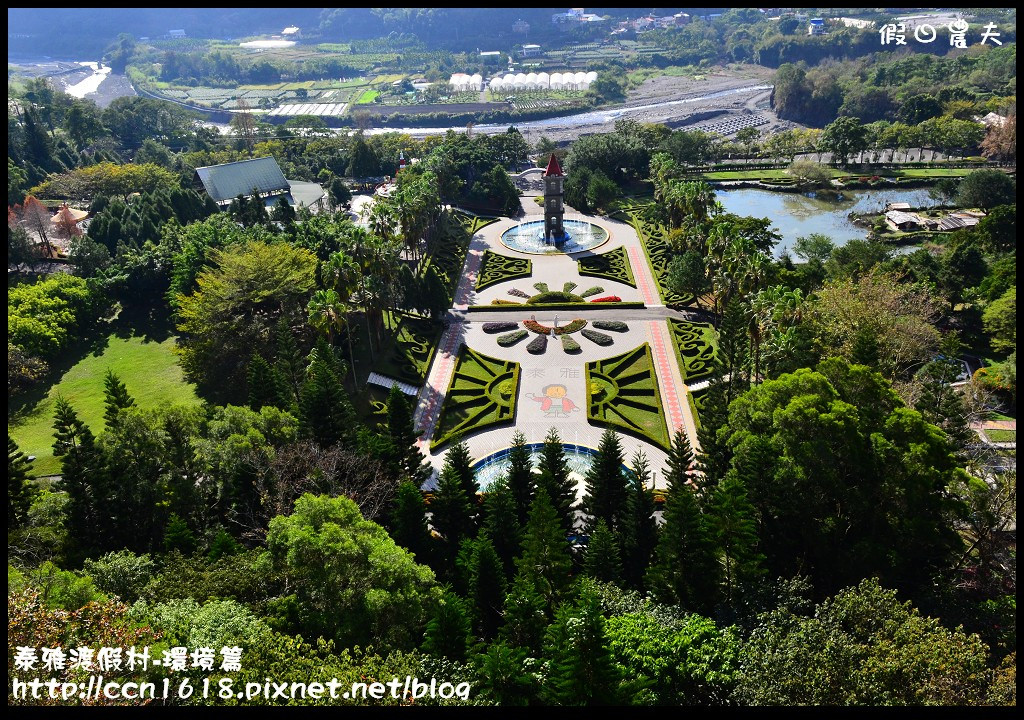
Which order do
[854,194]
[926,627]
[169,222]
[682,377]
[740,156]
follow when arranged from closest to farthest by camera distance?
[926,627] < [682,377] < [169,222] < [854,194] < [740,156]

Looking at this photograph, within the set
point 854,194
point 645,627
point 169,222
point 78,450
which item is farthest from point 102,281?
point 854,194

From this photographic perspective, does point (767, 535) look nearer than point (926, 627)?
No

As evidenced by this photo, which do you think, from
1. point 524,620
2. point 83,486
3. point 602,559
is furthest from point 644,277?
point 83,486

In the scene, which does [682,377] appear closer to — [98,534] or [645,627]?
[645,627]

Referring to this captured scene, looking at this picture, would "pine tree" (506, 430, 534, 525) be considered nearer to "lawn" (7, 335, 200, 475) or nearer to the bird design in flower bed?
"lawn" (7, 335, 200, 475)

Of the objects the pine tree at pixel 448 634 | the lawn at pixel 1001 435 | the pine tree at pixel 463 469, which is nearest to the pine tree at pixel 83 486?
the pine tree at pixel 463 469

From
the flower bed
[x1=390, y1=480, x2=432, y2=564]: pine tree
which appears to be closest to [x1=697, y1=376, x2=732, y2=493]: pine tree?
[x1=390, y1=480, x2=432, y2=564]: pine tree

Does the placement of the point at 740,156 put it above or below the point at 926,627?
above
